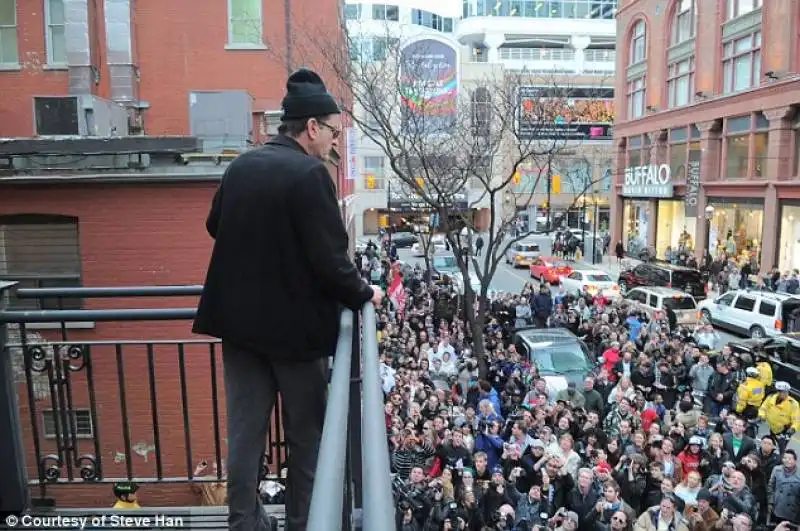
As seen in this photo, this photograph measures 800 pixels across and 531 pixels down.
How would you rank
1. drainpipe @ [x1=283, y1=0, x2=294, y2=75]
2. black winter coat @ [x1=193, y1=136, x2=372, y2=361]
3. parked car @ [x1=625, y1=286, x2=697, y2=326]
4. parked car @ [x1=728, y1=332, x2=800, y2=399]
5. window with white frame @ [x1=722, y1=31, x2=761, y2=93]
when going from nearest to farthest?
black winter coat @ [x1=193, y1=136, x2=372, y2=361], parked car @ [x1=728, y1=332, x2=800, y2=399], drainpipe @ [x1=283, y1=0, x2=294, y2=75], parked car @ [x1=625, y1=286, x2=697, y2=326], window with white frame @ [x1=722, y1=31, x2=761, y2=93]

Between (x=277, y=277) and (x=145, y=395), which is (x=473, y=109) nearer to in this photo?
(x=145, y=395)

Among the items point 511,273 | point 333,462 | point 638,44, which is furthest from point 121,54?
point 638,44

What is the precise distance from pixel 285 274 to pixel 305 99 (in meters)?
0.68

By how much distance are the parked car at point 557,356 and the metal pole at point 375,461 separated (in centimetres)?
1350

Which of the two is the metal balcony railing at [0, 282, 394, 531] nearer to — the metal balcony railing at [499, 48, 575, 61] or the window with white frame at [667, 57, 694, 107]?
the window with white frame at [667, 57, 694, 107]

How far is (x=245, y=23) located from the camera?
21.4 metres

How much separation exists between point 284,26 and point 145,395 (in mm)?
14578

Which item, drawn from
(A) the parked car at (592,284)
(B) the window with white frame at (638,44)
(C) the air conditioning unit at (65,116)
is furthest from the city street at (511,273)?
(C) the air conditioning unit at (65,116)

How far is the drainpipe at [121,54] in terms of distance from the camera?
20188 mm

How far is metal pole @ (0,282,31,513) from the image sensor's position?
3766mm

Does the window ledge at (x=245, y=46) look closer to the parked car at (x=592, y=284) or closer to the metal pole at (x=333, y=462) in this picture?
the parked car at (x=592, y=284)

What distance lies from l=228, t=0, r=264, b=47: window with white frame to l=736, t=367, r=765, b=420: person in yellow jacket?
1613 cm

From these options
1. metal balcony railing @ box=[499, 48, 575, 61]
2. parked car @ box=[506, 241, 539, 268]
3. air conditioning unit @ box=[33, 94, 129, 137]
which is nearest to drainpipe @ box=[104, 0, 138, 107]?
air conditioning unit @ box=[33, 94, 129, 137]

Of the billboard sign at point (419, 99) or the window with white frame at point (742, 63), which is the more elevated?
the window with white frame at point (742, 63)
